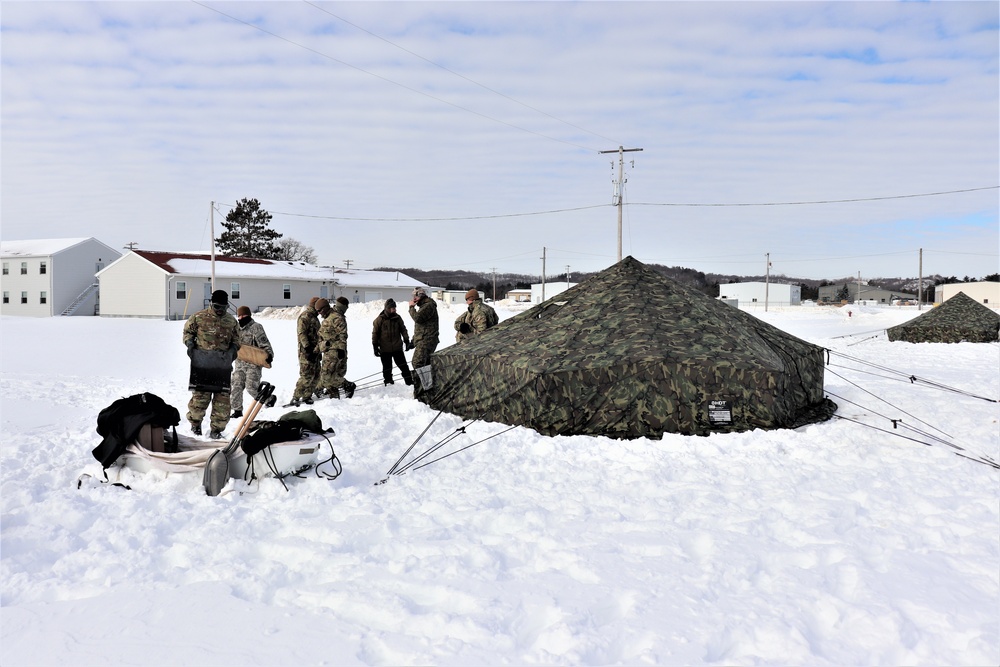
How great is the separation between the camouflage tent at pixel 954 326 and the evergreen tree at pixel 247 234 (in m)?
56.8

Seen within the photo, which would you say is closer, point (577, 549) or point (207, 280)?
point (577, 549)

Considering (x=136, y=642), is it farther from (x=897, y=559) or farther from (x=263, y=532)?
(x=897, y=559)

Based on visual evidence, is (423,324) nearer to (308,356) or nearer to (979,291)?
(308,356)

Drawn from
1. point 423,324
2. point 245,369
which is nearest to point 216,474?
point 245,369

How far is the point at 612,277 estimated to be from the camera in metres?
9.23

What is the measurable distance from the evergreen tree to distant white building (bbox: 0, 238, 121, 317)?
1735 cm

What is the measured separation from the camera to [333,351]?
9.70 meters

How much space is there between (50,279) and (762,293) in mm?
71214

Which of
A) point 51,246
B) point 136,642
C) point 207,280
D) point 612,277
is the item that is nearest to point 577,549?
point 136,642

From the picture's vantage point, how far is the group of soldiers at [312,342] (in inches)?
290

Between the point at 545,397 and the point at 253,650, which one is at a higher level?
the point at 545,397

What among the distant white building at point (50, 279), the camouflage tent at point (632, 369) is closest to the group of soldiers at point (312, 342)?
the camouflage tent at point (632, 369)

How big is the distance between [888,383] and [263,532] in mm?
11088

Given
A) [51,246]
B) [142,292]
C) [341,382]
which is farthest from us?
[51,246]
